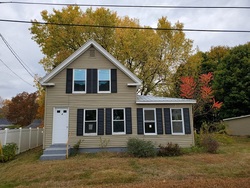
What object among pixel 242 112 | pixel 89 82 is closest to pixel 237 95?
pixel 242 112

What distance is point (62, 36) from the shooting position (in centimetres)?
1923

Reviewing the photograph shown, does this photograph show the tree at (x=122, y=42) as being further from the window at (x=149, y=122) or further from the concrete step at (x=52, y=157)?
the concrete step at (x=52, y=157)

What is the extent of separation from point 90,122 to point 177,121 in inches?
217

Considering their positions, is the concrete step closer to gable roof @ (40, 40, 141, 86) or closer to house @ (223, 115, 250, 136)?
gable roof @ (40, 40, 141, 86)

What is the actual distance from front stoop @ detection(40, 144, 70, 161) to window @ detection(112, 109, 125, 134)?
3.17 metres

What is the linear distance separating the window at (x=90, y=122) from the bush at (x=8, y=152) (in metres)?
4.02

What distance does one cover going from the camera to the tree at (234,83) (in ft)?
74.1

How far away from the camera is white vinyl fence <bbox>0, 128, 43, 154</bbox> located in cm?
1109

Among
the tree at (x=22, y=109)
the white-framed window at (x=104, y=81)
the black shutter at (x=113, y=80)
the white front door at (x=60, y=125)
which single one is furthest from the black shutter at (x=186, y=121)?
the tree at (x=22, y=109)

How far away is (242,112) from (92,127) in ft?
63.1

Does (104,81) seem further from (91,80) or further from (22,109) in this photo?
(22,109)

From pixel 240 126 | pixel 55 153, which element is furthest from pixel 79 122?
pixel 240 126

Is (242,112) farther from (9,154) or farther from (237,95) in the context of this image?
(9,154)

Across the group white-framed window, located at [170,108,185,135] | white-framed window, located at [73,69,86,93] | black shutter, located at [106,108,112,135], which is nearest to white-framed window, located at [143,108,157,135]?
white-framed window, located at [170,108,185,135]
